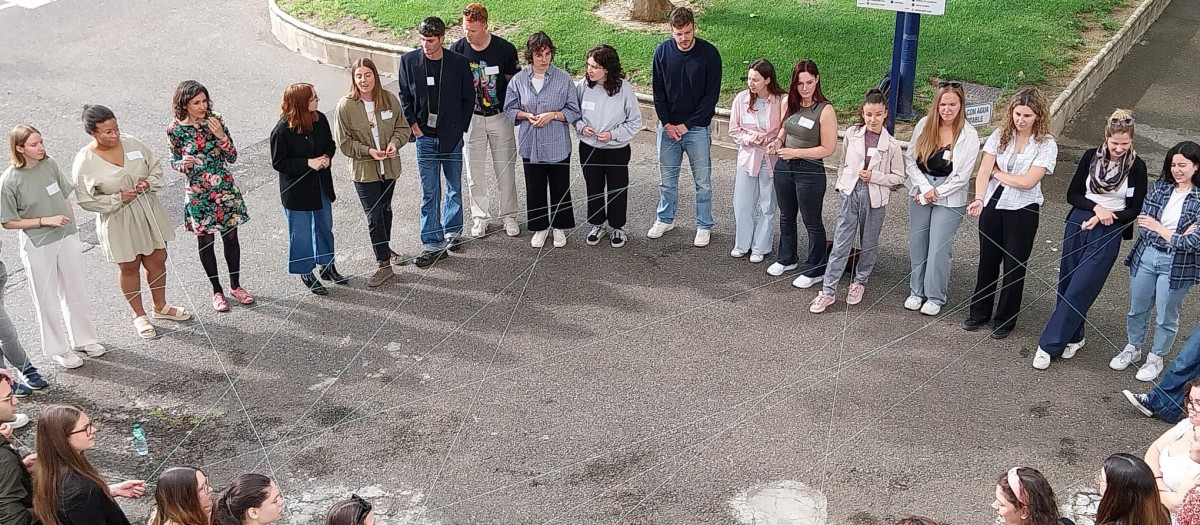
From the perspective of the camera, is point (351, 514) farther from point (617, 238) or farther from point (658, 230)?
point (658, 230)

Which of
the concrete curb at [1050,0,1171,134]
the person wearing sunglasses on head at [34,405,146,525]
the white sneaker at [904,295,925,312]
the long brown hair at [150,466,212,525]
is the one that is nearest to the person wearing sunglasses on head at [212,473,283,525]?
the long brown hair at [150,466,212,525]

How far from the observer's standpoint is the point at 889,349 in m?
6.91

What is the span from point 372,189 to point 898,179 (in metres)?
3.69

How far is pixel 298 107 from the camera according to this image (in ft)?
23.7

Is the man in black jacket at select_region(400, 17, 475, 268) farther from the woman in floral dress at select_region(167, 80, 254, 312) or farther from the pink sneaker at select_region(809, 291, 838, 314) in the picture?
the pink sneaker at select_region(809, 291, 838, 314)

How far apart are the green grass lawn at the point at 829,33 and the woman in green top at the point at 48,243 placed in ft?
19.0

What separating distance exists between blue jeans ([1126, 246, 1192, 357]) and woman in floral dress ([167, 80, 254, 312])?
5813 millimetres

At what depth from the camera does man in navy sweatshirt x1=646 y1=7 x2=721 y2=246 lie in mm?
7754

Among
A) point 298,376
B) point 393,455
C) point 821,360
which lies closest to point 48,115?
point 298,376

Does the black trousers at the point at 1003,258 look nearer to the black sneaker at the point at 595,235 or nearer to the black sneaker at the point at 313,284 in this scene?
the black sneaker at the point at 595,235

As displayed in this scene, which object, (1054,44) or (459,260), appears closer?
(459,260)

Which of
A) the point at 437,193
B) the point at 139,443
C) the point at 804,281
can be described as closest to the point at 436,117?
the point at 437,193

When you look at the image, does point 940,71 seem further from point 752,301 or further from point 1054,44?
point 752,301

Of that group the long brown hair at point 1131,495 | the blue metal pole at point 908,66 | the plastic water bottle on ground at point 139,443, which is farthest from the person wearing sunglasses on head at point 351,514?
the blue metal pole at point 908,66
